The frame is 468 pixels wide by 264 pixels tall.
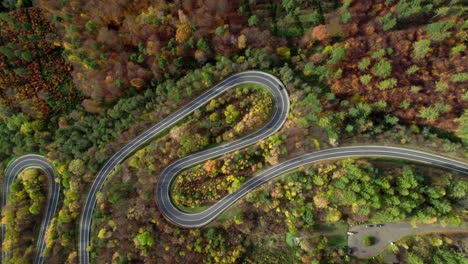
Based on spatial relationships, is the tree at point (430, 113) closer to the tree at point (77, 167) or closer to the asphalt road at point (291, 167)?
the asphalt road at point (291, 167)

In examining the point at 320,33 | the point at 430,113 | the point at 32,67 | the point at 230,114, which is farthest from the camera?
the point at 32,67

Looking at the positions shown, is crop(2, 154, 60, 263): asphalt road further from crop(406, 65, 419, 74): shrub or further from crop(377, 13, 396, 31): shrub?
crop(377, 13, 396, 31): shrub

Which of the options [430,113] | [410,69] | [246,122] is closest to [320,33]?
[410,69]

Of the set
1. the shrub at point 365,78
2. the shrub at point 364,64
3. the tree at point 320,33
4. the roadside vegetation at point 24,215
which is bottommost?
the roadside vegetation at point 24,215

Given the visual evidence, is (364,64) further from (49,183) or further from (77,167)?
(49,183)

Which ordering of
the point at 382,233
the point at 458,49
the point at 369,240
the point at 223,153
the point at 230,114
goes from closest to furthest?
the point at 369,240, the point at 382,233, the point at 458,49, the point at 230,114, the point at 223,153

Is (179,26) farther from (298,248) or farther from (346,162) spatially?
(298,248)

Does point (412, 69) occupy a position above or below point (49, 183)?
above

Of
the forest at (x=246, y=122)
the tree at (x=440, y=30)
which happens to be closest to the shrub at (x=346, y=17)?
the forest at (x=246, y=122)
